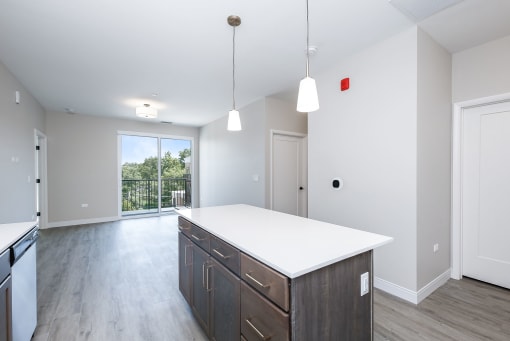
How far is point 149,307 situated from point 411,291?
2564mm

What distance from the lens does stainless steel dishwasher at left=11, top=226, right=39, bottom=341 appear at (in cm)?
147

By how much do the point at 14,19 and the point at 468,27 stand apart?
4246 millimetres

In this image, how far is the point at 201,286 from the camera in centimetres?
181

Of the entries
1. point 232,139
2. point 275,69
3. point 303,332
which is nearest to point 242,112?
point 232,139

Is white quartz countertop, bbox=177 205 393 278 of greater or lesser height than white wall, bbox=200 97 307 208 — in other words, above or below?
below

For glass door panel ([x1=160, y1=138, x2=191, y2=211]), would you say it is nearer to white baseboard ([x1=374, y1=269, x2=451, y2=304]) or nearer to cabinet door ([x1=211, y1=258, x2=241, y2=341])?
cabinet door ([x1=211, y1=258, x2=241, y2=341])

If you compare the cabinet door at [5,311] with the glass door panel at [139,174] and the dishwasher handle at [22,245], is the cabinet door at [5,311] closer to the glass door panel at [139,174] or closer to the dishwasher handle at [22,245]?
the dishwasher handle at [22,245]

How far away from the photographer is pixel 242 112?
4934mm

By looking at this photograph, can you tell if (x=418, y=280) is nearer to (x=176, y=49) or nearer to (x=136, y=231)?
(x=176, y=49)

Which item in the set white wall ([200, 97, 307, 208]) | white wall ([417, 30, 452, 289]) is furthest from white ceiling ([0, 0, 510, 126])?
white wall ([200, 97, 307, 208])

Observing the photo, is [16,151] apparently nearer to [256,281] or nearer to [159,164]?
[159,164]

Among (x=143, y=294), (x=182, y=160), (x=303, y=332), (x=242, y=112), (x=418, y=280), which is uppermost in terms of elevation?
(x=242, y=112)

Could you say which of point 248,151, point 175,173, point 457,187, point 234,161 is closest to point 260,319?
point 457,187

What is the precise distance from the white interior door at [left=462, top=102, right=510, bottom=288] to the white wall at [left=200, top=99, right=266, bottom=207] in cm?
279
